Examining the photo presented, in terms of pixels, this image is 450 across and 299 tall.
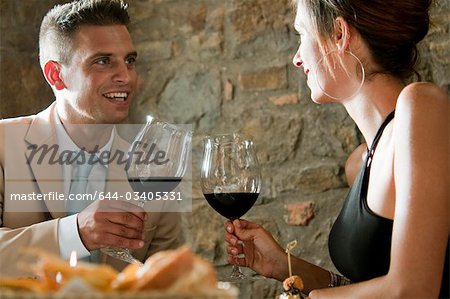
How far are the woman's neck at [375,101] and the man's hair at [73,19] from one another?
125cm

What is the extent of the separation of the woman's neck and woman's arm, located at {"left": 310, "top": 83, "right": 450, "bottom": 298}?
0.26 metres

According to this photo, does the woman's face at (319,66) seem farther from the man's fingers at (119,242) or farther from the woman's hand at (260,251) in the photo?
the man's fingers at (119,242)

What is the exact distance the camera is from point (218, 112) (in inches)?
120

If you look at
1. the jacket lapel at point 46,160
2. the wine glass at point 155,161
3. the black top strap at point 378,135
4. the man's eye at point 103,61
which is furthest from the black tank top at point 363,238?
the man's eye at point 103,61

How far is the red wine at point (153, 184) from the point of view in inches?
56.4

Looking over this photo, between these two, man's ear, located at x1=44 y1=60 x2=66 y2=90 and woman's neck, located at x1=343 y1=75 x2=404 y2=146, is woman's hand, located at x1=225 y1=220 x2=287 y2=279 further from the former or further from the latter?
man's ear, located at x1=44 y1=60 x2=66 y2=90

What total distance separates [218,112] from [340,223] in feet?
5.00

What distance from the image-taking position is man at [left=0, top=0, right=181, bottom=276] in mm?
1709

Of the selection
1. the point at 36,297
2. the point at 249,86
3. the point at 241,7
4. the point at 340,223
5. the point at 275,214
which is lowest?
the point at 275,214

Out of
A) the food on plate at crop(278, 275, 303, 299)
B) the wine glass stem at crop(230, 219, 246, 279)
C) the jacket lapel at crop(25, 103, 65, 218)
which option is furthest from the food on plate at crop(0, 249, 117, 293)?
the jacket lapel at crop(25, 103, 65, 218)

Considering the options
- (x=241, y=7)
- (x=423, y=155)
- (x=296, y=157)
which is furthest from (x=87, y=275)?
(x=241, y=7)

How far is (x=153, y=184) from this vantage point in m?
1.43

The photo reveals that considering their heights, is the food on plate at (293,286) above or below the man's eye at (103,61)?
below

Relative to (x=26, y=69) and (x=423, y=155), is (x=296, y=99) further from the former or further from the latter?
(x=423, y=155)
